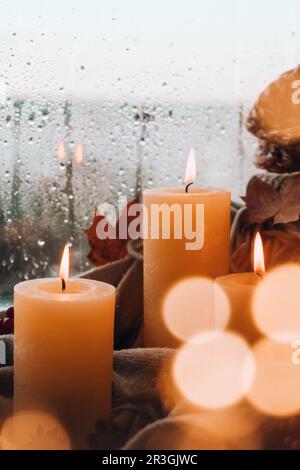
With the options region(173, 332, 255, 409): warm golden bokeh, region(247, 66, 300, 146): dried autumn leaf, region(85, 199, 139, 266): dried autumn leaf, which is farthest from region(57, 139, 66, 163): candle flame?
region(173, 332, 255, 409): warm golden bokeh

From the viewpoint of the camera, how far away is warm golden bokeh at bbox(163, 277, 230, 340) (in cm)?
67

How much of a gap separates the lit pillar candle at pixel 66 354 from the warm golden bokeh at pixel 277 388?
0.12m

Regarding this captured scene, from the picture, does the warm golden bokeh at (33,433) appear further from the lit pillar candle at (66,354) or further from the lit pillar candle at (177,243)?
the lit pillar candle at (177,243)

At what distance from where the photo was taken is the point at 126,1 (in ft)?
3.49

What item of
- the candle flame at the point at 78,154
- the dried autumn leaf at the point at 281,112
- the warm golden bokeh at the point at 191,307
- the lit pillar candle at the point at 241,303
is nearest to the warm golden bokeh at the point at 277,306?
the lit pillar candle at the point at 241,303

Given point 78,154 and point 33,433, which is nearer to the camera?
point 33,433

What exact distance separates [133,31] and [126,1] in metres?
0.04

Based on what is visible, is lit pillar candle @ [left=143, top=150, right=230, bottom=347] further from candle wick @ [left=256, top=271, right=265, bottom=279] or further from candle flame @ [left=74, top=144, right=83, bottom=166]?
candle flame @ [left=74, top=144, right=83, bottom=166]

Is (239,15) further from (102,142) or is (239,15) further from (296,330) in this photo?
(296,330)

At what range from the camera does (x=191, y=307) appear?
0.67 meters

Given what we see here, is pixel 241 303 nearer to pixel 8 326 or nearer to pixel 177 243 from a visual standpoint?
pixel 177 243

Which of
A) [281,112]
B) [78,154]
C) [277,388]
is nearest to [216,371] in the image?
[277,388]

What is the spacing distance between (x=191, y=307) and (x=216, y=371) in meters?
0.15

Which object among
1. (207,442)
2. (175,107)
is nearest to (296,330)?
(207,442)
